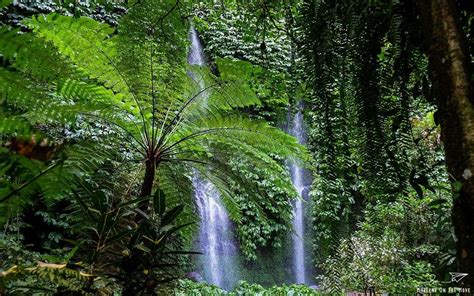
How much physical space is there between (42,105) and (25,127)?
216 mm

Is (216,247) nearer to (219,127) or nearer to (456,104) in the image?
(219,127)

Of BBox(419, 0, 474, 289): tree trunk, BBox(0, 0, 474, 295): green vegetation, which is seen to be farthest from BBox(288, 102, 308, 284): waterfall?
BBox(419, 0, 474, 289): tree trunk

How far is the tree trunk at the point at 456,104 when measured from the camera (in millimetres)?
542

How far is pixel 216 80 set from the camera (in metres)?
2.16

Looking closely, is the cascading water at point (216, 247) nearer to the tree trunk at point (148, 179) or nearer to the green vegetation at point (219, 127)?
the green vegetation at point (219, 127)

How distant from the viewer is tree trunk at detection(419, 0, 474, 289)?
0.54 meters

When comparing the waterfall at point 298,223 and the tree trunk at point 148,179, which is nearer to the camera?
the tree trunk at point 148,179

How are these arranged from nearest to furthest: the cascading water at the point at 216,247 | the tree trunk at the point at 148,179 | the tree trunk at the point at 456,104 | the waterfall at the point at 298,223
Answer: the tree trunk at the point at 456,104 → the tree trunk at the point at 148,179 → the cascading water at the point at 216,247 → the waterfall at the point at 298,223

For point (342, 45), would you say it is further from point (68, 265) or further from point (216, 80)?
point (216, 80)

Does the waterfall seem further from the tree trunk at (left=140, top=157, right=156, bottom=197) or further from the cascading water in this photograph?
the tree trunk at (left=140, top=157, right=156, bottom=197)

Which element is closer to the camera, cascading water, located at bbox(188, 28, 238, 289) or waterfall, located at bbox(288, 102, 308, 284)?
cascading water, located at bbox(188, 28, 238, 289)

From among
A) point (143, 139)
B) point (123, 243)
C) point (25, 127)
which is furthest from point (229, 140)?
point (25, 127)

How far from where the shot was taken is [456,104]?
0.58 metres

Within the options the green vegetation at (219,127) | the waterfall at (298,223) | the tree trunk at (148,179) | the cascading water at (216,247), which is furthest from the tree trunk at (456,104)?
the waterfall at (298,223)
